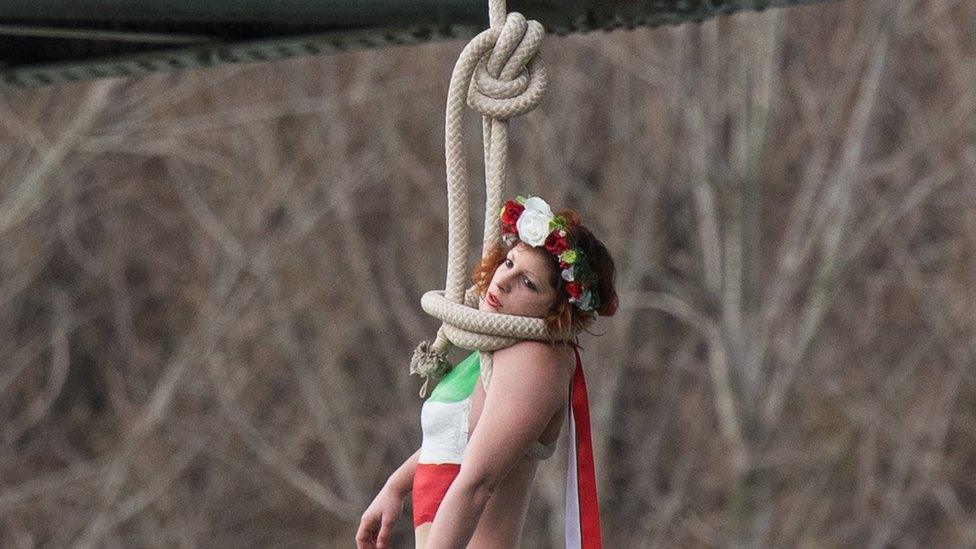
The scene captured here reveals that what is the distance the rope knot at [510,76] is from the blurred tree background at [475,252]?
14.2 feet

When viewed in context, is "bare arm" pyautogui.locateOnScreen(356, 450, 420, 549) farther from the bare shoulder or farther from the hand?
the bare shoulder

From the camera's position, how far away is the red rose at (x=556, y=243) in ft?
A: 5.40

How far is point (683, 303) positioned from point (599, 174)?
66 cm

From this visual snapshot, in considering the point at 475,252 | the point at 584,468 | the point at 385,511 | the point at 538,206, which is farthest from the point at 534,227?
the point at 475,252

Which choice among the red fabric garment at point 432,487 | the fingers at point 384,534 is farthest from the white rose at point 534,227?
the fingers at point 384,534

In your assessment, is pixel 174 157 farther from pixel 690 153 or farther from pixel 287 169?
pixel 690 153

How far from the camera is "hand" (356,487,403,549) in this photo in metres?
1.76

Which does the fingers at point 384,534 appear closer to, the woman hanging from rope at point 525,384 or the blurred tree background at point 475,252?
the woman hanging from rope at point 525,384

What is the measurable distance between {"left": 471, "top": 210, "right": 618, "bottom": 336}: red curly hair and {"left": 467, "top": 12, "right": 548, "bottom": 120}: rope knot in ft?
0.45

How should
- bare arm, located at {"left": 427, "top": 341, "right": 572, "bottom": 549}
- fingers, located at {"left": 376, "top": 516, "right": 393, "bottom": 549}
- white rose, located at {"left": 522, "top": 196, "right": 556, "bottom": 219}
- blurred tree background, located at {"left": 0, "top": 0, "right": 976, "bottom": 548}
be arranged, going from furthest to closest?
1. blurred tree background, located at {"left": 0, "top": 0, "right": 976, "bottom": 548}
2. fingers, located at {"left": 376, "top": 516, "right": 393, "bottom": 549}
3. white rose, located at {"left": 522, "top": 196, "right": 556, "bottom": 219}
4. bare arm, located at {"left": 427, "top": 341, "right": 572, "bottom": 549}

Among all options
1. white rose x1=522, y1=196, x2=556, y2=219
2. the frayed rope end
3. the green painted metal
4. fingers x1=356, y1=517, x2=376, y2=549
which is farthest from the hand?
the green painted metal

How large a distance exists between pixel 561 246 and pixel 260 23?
0.58m

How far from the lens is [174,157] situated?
7.01m

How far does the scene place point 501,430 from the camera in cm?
156
